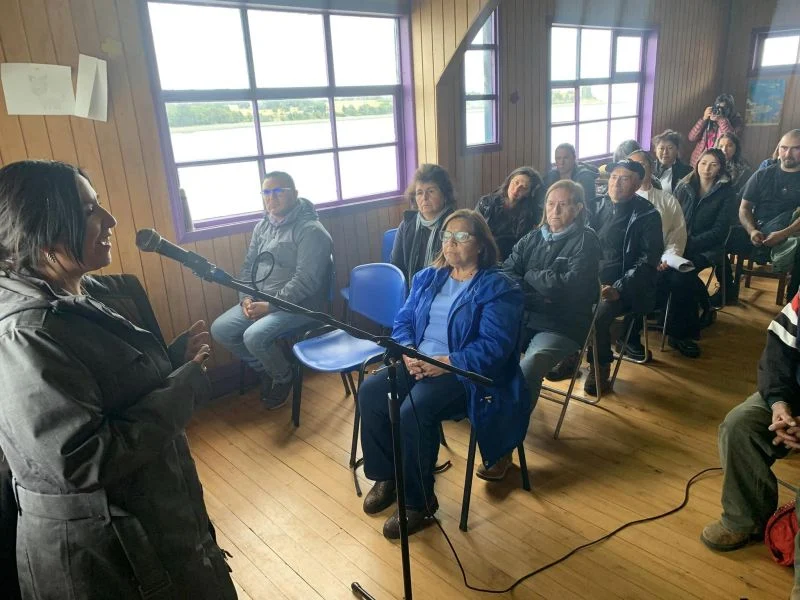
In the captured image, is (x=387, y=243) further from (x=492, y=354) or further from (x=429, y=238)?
(x=492, y=354)

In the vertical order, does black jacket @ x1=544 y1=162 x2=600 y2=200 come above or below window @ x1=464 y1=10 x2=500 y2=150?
below

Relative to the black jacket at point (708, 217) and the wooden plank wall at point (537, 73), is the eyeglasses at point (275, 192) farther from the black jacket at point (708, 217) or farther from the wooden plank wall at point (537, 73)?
the black jacket at point (708, 217)

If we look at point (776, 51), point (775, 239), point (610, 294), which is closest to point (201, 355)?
point (610, 294)

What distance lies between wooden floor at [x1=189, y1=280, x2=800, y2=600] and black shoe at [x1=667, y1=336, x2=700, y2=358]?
0.18 m

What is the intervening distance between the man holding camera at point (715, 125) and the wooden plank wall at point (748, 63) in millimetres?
924

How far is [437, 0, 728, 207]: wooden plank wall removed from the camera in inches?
167

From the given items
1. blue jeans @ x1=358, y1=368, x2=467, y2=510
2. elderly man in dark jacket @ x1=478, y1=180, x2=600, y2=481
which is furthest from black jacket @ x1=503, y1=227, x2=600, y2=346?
blue jeans @ x1=358, y1=368, x2=467, y2=510

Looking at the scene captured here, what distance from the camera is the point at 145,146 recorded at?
2.84m

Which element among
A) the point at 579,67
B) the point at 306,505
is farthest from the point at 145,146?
the point at 579,67

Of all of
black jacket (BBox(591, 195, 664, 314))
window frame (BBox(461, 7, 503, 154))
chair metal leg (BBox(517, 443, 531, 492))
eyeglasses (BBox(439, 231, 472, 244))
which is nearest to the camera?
eyeglasses (BBox(439, 231, 472, 244))

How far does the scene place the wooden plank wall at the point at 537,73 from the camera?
425cm

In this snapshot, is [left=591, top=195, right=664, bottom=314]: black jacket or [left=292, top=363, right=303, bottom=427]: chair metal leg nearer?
[left=292, top=363, right=303, bottom=427]: chair metal leg

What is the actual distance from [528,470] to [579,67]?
4582 millimetres

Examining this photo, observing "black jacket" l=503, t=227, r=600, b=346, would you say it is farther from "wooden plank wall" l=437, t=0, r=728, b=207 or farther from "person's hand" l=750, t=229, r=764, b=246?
"person's hand" l=750, t=229, r=764, b=246
